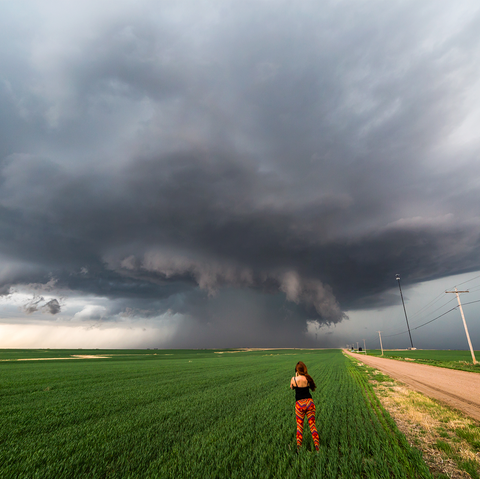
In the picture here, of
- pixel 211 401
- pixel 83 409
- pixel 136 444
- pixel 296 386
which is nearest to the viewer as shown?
pixel 296 386

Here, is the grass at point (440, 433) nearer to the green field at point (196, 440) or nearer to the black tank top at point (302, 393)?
the green field at point (196, 440)

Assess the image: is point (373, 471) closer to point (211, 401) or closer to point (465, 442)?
point (465, 442)

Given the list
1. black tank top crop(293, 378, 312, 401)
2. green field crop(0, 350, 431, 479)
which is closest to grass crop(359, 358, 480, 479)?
green field crop(0, 350, 431, 479)

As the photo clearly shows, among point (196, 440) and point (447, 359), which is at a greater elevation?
point (196, 440)

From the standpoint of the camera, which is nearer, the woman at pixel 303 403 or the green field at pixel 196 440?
the green field at pixel 196 440

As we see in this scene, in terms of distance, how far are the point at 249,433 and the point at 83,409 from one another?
10.2 metres

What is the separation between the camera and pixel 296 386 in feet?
25.9

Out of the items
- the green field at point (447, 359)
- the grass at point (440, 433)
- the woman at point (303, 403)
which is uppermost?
the woman at point (303, 403)

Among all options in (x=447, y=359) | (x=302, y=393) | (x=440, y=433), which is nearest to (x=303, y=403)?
(x=302, y=393)

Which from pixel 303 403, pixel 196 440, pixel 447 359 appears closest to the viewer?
pixel 303 403

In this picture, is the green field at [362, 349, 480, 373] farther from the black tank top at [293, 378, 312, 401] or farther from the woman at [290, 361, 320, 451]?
the black tank top at [293, 378, 312, 401]

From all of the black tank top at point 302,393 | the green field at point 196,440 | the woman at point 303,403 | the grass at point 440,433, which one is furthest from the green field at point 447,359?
the black tank top at point 302,393

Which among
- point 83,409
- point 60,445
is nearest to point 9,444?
point 60,445

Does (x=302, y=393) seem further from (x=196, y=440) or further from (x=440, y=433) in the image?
(x=440, y=433)
